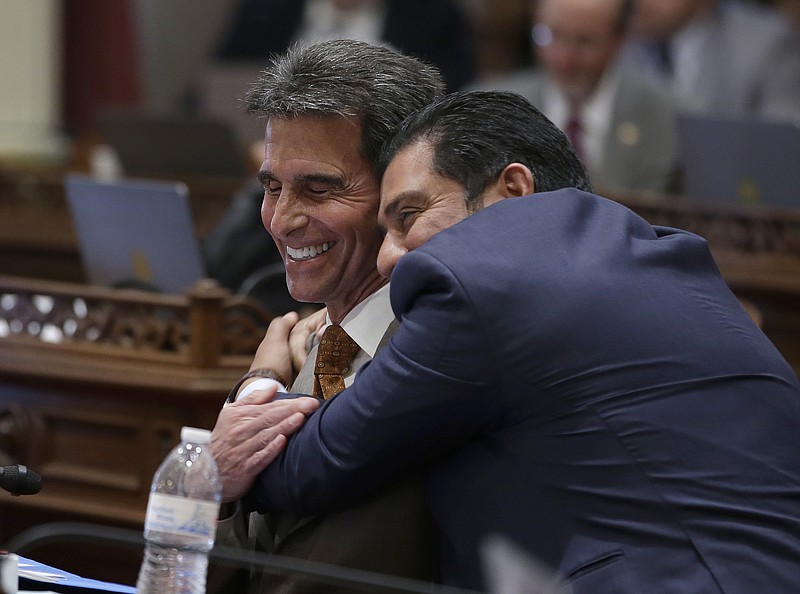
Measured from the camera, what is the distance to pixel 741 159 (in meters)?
4.19

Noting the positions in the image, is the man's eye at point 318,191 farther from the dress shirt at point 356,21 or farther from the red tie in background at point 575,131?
the dress shirt at point 356,21

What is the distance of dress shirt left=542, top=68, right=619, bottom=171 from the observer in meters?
4.95

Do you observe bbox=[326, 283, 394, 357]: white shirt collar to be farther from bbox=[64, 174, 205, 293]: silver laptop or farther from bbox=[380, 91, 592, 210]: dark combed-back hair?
bbox=[64, 174, 205, 293]: silver laptop

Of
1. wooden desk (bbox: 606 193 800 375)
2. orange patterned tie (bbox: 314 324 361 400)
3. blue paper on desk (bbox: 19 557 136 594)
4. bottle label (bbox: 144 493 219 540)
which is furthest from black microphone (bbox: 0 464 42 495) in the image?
wooden desk (bbox: 606 193 800 375)

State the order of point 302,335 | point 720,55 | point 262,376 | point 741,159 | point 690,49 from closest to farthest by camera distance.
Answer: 1. point 262,376
2. point 302,335
3. point 741,159
4. point 720,55
5. point 690,49

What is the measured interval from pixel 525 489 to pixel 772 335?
2.47 metres

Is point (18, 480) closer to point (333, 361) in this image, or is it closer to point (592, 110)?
point (333, 361)

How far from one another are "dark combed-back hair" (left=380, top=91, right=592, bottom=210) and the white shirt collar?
0.28 m

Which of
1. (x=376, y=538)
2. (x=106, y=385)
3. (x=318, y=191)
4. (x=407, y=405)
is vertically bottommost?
(x=106, y=385)

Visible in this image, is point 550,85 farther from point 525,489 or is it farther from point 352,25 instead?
point 525,489

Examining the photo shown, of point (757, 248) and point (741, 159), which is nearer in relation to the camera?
point (757, 248)

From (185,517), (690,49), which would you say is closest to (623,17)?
(690,49)

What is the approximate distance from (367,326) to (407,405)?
42 cm

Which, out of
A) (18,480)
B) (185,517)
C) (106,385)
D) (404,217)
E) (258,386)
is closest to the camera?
(185,517)
